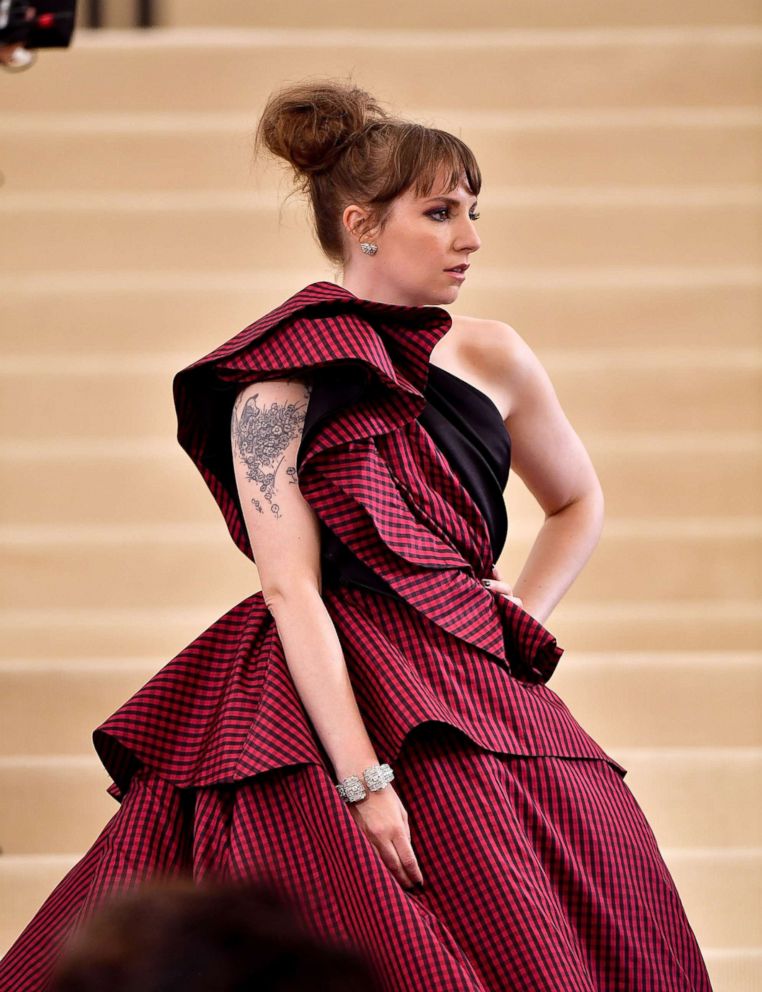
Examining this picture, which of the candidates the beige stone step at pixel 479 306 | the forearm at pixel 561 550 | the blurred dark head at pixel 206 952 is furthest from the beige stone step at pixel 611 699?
the blurred dark head at pixel 206 952

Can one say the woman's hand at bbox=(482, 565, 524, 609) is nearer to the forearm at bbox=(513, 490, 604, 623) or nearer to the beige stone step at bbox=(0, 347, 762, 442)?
the forearm at bbox=(513, 490, 604, 623)

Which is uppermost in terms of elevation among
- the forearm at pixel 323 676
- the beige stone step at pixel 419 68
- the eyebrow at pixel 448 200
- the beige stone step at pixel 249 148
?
the beige stone step at pixel 419 68

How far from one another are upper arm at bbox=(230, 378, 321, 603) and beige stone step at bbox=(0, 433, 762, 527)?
184cm

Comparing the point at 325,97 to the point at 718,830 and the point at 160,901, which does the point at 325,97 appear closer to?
the point at 160,901

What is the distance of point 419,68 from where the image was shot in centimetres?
351

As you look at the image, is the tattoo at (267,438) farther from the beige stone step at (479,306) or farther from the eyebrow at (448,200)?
the beige stone step at (479,306)

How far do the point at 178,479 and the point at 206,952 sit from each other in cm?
285

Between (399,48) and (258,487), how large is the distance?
2259 millimetres

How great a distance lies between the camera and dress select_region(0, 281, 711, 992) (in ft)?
4.55

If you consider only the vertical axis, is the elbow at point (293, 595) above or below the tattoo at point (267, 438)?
below

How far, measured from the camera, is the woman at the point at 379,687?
1.41m

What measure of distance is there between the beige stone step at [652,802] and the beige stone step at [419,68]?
1.71m

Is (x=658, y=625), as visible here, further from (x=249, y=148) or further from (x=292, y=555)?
(x=292, y=555)

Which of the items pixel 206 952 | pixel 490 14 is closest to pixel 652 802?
pixel 490 14
